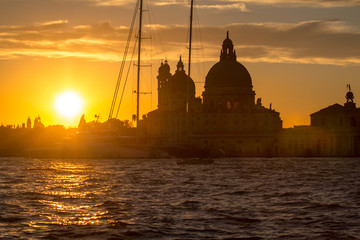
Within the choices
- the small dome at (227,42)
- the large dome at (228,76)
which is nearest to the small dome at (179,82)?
the large dome at (228,76)

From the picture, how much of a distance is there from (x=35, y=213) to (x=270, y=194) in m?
14.0

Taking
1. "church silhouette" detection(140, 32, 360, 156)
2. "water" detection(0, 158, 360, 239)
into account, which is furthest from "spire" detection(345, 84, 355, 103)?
"water" detection(0, 158, 360, 239)

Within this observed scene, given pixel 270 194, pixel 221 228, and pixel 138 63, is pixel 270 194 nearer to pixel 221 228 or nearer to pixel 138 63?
pixel 221 228

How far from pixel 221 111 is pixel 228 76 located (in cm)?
775

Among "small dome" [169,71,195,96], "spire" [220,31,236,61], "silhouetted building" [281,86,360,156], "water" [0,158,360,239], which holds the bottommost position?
"water" [0,158,360,239]

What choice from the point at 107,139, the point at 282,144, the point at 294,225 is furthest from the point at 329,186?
the point at 282,144

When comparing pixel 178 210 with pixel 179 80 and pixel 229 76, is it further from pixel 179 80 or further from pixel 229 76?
pixel 229 76

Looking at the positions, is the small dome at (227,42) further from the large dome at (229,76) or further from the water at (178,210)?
the water at (178,210)

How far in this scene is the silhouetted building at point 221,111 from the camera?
146000mm

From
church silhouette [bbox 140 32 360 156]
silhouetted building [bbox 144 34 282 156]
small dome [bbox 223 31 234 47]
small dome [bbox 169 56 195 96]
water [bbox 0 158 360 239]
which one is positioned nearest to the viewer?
water [bbox 0 158 360 239]

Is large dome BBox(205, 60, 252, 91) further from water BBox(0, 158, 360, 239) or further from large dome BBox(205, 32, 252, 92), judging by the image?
water BBox(0, 158, 360, 239)

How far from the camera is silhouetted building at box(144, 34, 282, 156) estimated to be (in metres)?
146

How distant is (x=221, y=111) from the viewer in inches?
6152

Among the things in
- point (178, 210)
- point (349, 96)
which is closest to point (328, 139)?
point (349, 96)
